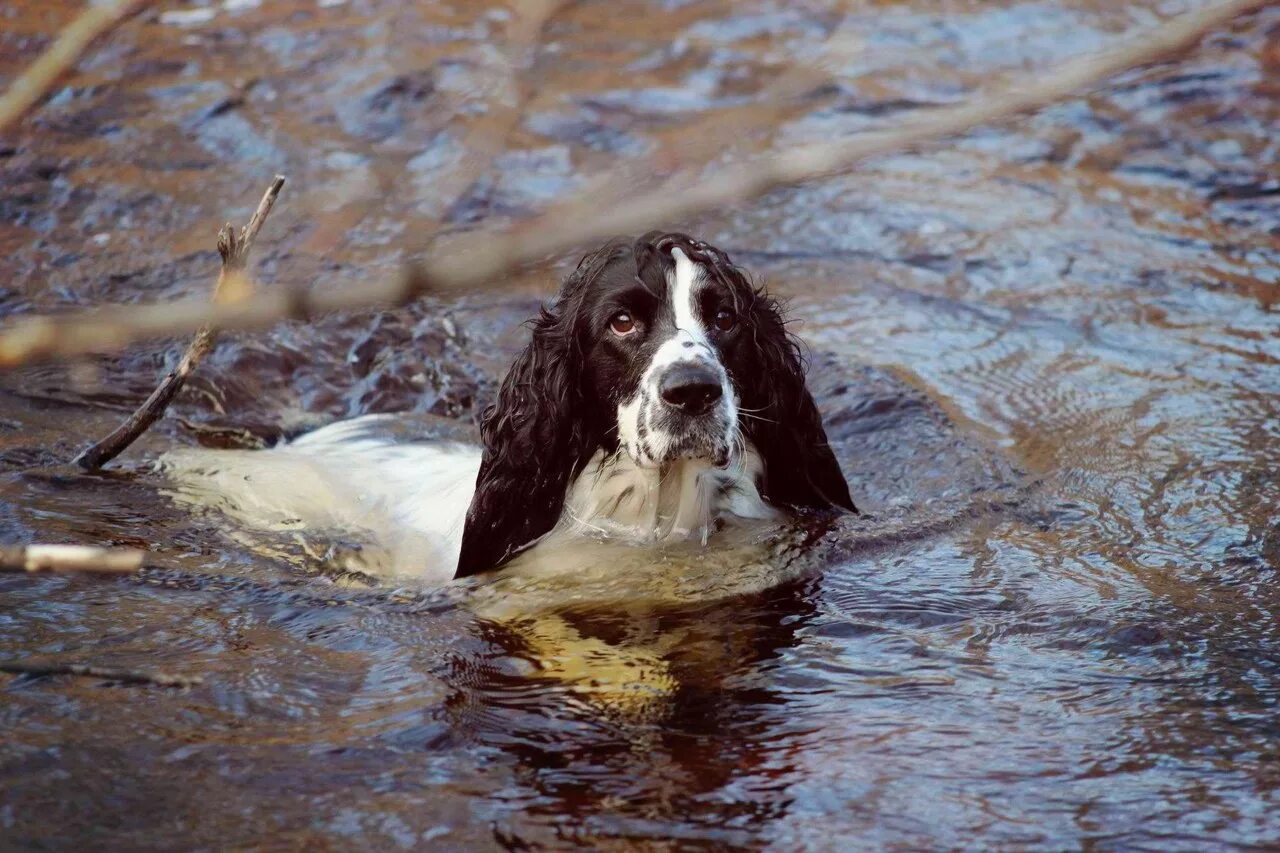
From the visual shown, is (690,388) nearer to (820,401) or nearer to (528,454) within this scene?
(528,454)

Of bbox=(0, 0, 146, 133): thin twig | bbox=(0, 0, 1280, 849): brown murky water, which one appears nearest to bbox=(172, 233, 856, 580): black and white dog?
bbox=(0, 0, 1280, 849): brown murky water

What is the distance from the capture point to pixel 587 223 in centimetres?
183

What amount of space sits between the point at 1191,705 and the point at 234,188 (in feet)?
23.0

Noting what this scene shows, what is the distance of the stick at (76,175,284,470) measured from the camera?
325 cm

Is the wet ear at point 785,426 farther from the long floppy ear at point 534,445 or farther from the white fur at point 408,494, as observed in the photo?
the long floppy ear at point 534,445

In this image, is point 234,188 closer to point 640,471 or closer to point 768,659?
point 640,471

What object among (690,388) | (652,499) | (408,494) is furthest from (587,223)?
(408,494)

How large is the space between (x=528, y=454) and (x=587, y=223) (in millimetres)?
3281

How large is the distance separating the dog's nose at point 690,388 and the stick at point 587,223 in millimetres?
2500

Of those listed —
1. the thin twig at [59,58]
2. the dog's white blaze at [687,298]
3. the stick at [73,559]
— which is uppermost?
the thin twig at [59,58]

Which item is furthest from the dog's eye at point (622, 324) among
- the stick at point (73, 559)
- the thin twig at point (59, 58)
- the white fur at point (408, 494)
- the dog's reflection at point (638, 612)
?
the thin twig at point (59, 58)

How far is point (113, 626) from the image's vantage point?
4.51m

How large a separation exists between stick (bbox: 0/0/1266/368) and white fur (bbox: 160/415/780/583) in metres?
2.95

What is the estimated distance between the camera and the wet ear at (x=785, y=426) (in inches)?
201
